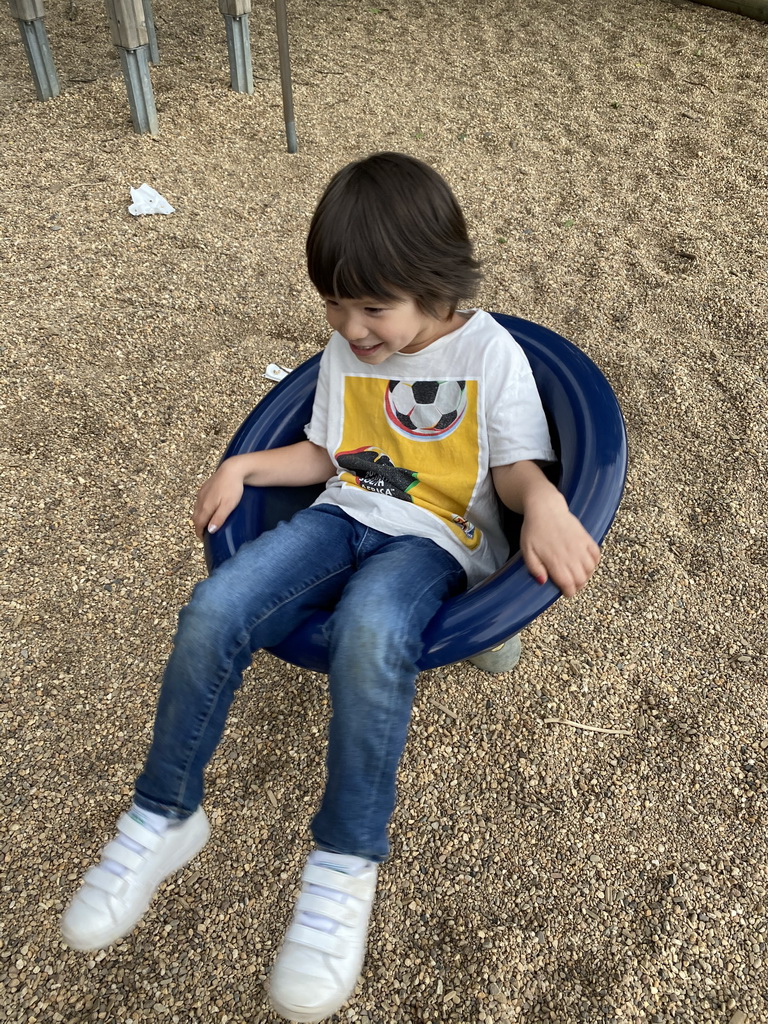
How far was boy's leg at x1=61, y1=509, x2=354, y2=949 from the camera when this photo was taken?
4.10 feet

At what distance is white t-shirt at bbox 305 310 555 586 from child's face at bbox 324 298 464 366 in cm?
9

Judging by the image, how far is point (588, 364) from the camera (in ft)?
5.38

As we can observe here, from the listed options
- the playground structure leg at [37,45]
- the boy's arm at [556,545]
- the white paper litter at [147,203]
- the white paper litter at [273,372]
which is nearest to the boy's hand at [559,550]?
the boy's arm at [556,545]

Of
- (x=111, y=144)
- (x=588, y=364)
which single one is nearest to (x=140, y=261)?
(x=111, y=144)

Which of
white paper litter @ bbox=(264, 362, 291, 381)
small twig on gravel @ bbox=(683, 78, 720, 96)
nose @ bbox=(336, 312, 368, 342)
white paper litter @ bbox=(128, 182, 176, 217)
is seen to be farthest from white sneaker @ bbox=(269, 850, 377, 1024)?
small twig on gravel @ bbox=(683, 78, 720, 96)

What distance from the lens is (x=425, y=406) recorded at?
157cm

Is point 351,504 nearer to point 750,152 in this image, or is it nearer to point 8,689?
point 8,689

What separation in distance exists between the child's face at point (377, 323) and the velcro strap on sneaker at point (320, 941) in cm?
98

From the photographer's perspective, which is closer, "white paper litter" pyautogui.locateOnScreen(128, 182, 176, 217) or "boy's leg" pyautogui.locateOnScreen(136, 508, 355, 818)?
"boy's leg" pyautogui.locateOnScreen(136, 508, 355, 818)

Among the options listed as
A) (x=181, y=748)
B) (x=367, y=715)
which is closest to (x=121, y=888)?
(x=181, y=748)

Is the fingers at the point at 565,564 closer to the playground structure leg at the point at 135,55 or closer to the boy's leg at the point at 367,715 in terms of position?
the boy's leg at the point at 367,715

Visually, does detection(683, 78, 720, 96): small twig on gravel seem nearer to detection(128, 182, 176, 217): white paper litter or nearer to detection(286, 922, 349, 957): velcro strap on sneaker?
detection(128, 182, 176, 217): white paper litter

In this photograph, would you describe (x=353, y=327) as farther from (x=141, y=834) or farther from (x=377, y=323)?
(x=141, y=834)

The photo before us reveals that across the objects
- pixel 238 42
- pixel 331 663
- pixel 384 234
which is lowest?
pixel 331 663
